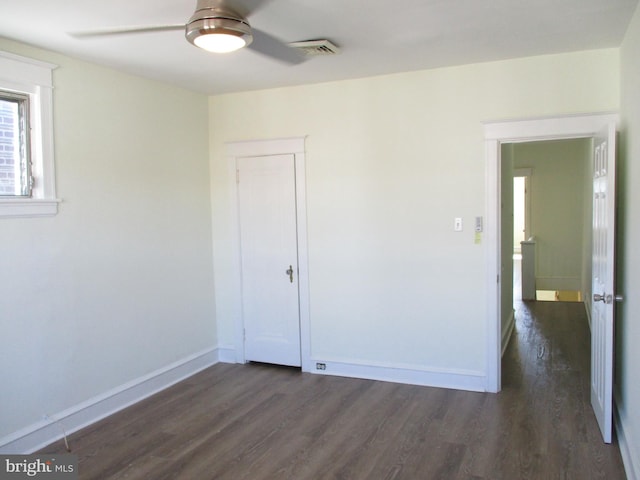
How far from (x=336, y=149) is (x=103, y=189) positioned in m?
1.92

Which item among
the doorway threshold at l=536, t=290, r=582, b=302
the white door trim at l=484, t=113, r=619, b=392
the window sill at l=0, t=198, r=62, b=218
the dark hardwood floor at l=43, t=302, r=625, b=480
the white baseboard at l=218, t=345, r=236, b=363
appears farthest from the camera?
the doorway threshold at l=536, t=290, r=582, b=302

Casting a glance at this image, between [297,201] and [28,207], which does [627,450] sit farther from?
[28,207]

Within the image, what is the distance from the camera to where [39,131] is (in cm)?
322

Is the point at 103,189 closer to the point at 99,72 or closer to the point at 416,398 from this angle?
the point at 99,72

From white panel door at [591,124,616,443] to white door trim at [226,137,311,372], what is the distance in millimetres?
2315

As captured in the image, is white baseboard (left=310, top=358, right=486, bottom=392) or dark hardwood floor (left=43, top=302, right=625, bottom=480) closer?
dark hardwood floor (left=43, top=302, right=625, bottom=480)

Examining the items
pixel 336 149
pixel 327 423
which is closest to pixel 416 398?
pixel 327 423

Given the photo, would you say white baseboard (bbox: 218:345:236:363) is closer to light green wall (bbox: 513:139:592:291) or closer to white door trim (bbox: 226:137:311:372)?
white door trim (bbox: 226:137:311:372)

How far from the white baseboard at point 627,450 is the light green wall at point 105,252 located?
133 inches

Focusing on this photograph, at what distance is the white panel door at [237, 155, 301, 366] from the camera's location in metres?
4.59

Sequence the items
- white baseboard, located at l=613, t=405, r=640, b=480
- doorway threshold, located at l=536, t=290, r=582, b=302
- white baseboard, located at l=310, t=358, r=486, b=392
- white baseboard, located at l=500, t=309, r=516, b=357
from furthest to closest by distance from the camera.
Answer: doorway threshold, located at l=536, t=290, r=582, b=302, white baseboard, located at l=500, t=309, r=516, b=357, white baseboard, located at l=310, t=358, r=486, b=392, white baseboard, located at l=613, t=405, r=640, b=480

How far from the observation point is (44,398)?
128 inches

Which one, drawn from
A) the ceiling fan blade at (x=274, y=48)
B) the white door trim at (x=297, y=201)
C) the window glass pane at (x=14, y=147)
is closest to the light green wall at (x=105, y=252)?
the window glass pane at (x=14, y=147)

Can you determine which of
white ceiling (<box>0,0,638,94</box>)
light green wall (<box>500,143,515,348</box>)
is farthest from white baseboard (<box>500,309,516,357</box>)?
white ceiling (<box>0,0,638,94</box>)
